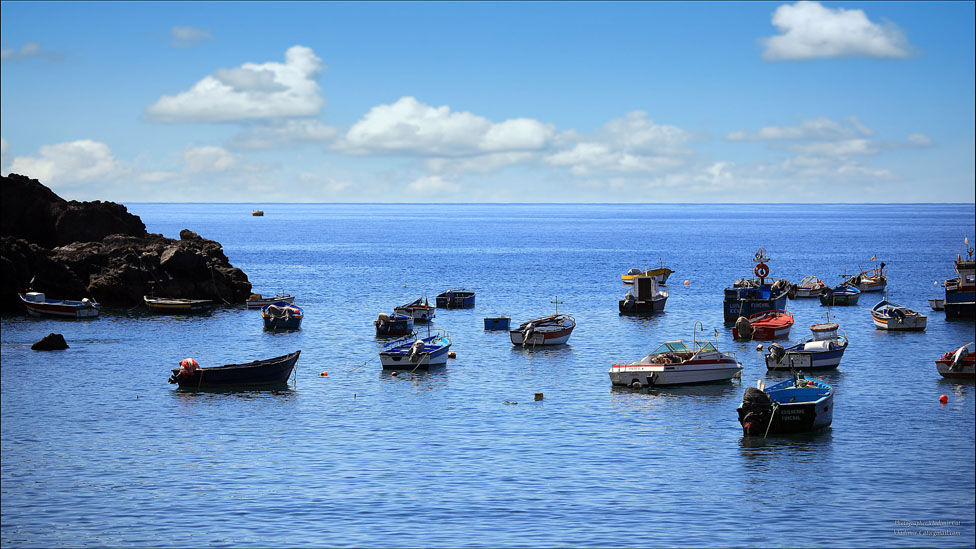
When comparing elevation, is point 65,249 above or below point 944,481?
above

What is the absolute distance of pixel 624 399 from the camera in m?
59.0

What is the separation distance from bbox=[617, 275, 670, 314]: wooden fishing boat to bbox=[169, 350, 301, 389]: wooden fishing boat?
5044 centimetres

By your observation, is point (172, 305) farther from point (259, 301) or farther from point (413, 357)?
point (413, 357)

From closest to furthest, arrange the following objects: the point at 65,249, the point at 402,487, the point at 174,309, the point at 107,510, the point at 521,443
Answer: the point at 107,510 → the point at 402,487 → the point at 521,443 → the point at 174,309 → the point at 65,249

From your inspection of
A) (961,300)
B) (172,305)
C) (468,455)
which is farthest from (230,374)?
(961,300)

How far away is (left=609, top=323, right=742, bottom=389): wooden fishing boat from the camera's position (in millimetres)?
61812

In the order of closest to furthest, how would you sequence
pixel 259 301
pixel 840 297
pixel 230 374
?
pixel 230 374 < pixel 259 301 < pixel 840 297

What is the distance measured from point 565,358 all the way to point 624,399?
16.9 meters

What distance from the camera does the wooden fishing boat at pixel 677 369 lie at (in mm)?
61812

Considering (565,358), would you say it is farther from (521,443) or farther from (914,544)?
(914,544)

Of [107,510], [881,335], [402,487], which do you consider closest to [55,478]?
[107,510]

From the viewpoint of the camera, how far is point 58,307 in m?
98.1

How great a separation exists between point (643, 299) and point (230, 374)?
55181 millimetres

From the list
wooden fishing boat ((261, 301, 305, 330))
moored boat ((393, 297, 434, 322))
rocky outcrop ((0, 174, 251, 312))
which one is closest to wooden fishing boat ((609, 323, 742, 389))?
moored boat ((393, 297, 434, 322))
